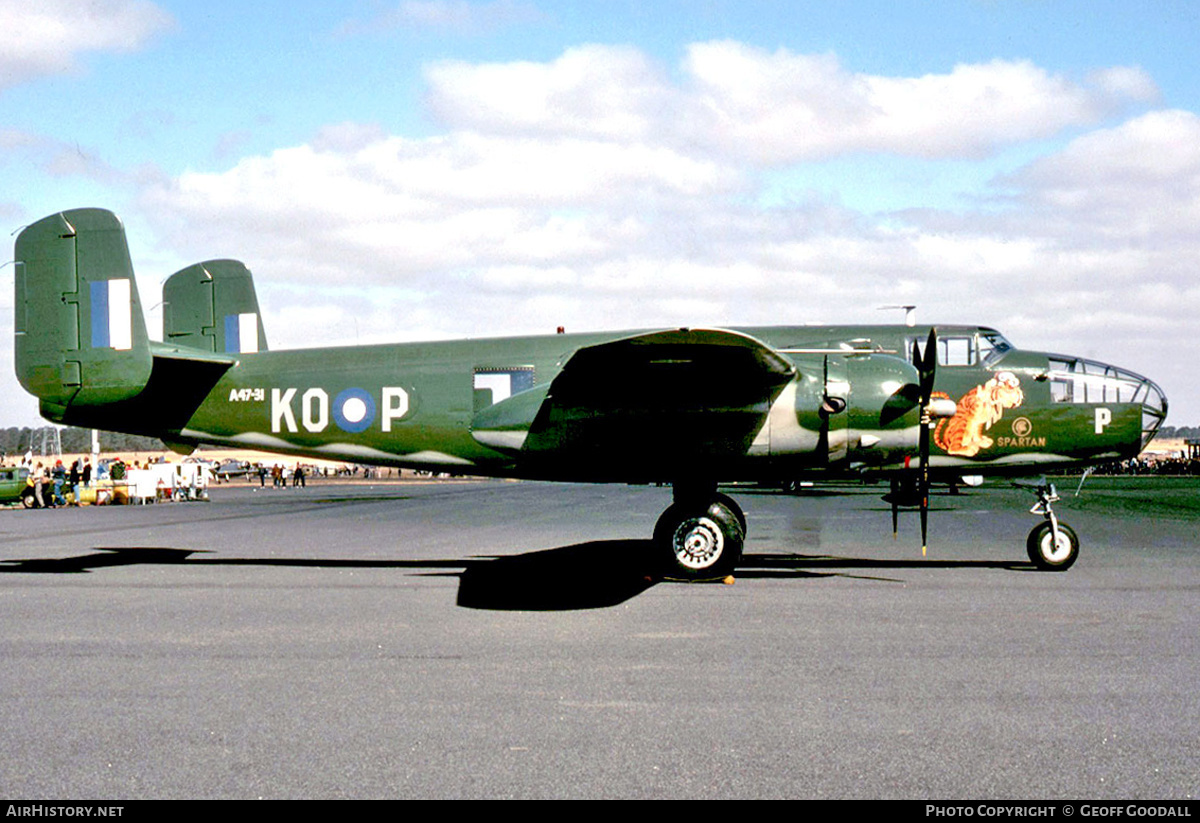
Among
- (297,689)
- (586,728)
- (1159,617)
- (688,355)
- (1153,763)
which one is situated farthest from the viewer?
(688,355)

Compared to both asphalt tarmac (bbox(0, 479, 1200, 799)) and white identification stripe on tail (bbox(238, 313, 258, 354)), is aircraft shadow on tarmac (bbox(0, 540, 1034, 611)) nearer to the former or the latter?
asphalt tarmac (bbox(0, 479, 1200, 799))

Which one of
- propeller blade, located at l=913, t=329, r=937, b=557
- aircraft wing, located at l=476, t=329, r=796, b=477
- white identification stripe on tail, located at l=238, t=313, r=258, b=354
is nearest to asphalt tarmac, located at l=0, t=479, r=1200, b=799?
propeller blade, located at l=913, t=329, r=937, b=557

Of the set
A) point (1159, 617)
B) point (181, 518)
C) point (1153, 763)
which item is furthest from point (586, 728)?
point (181, 518)

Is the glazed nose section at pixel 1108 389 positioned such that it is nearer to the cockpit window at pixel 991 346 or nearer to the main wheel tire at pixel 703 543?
the cockpit window at pixel 991 346

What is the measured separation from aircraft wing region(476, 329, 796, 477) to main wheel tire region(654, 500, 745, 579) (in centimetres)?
70

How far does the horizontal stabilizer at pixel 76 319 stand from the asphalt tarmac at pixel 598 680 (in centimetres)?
296

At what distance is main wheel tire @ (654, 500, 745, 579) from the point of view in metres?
13.5

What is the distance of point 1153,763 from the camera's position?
5352 mm

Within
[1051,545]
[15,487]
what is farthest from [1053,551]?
[15,487]

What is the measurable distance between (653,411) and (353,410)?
511 centimetres

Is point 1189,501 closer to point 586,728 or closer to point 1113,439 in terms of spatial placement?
point 1113,439

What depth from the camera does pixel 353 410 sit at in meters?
15.6

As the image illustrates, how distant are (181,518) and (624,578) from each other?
20.7 m

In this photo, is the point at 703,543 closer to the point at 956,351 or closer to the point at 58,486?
the point at 956,351
